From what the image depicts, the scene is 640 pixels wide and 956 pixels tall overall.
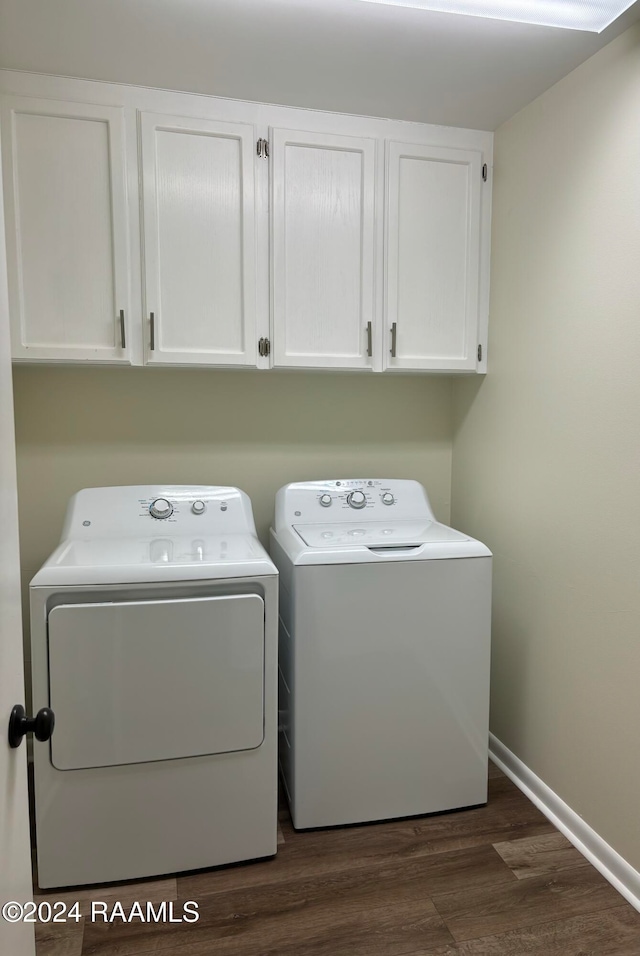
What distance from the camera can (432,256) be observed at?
2219 mm

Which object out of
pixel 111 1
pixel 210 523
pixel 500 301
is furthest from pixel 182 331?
pixel 500 301

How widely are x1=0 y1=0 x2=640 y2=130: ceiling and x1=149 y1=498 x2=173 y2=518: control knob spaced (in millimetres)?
1325

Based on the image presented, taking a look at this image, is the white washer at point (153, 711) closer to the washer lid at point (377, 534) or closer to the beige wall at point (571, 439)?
the washer lid at point (377, 534)

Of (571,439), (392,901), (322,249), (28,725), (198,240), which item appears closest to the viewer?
(28,725)

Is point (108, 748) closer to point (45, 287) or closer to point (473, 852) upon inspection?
point (473, 852)

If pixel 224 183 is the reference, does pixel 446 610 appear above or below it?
below

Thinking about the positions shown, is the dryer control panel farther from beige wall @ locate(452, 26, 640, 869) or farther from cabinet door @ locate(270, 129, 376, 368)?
cabinet door @ locate(270, 129, 376, 368)

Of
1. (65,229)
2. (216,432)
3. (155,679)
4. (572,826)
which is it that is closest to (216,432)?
(216,432)

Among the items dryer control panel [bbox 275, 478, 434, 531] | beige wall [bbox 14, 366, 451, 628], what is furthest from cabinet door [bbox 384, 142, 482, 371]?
dryer control panel [bbox 275, 478, 434, 531]

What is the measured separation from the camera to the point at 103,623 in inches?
64.7

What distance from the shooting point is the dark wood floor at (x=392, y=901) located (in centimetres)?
151

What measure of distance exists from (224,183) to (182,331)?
50cm

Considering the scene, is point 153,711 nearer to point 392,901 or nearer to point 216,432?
point 392,901

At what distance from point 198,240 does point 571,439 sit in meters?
1.35
